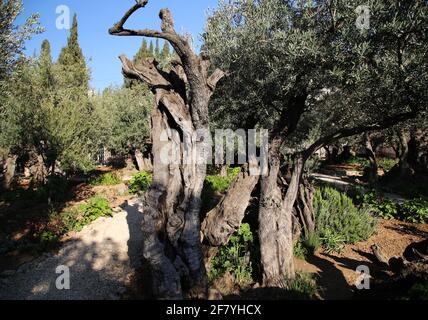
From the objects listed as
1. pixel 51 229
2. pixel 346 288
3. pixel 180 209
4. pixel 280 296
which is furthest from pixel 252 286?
pixel 51 229

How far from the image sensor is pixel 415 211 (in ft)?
40.5

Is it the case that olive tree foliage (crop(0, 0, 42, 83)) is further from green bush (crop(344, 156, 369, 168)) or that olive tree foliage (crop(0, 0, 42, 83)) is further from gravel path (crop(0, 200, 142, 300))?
green bush (crop(344, 156, 369, 168))

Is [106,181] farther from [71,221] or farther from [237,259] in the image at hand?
[237,259]

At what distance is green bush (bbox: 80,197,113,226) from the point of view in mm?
12430

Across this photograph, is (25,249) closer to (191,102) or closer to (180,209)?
(180,209)

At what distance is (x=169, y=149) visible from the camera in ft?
22.5

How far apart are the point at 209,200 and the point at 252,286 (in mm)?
4327

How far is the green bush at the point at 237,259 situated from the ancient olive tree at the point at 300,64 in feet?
2.31

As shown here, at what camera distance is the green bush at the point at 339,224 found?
10078mm

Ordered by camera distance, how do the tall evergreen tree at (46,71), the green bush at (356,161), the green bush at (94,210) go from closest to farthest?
the green bush at (94,210) < the tall evergreen tree at (46,71) < the green bush at (356,161)

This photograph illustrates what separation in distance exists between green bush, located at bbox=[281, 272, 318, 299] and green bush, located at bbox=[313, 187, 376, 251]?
8.00ft

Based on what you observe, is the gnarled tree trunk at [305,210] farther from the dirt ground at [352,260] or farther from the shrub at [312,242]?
the dirt ground at [352,260]

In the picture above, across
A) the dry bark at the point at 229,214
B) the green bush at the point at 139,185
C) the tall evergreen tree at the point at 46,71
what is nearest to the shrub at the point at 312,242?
the dry bark at the point at 229,214

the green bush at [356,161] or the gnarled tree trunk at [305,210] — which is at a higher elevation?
the green bush at [356,161]
